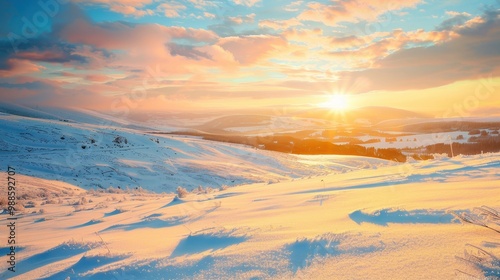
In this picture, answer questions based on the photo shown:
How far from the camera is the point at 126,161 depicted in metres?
24.7

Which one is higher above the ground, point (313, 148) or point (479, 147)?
point (479, 147)

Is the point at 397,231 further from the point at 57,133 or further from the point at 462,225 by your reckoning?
the point at 57,133

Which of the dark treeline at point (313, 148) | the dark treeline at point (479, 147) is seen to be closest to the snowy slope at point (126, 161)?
the dark treeline at point (479, 147)

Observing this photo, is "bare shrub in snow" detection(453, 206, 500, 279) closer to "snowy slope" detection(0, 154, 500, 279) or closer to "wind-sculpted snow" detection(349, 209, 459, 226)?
"snowy slope" detection(0, 154, 500, 279)

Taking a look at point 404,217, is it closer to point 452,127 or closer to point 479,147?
point 479,147

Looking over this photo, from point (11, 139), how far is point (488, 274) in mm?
31404

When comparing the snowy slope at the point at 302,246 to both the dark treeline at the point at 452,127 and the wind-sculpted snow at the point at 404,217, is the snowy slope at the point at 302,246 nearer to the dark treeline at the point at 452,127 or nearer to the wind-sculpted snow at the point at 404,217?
the wind-sculpted snow at the point at 404,217

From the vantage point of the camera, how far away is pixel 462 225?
243 centimetres

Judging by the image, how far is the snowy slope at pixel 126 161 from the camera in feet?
66.2

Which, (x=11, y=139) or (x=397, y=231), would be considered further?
(x=11, y=139)

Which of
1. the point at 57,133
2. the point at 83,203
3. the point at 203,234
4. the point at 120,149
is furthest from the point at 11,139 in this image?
the point at 203,234

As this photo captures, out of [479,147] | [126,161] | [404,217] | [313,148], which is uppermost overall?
[126,161]

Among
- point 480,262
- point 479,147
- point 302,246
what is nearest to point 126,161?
point 302,246

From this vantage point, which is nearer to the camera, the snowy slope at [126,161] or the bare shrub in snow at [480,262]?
the bare shrub in snow at [480,262]
